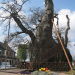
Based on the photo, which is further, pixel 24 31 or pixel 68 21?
pixel 68 21

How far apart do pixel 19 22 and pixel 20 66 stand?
22.7ft

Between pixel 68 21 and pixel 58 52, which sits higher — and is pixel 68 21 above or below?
above

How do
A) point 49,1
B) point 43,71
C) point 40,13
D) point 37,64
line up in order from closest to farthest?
1. point 43,71
2. point 37,64
3. point 49,1
4. point 40,13

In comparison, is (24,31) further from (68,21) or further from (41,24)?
(68,21)

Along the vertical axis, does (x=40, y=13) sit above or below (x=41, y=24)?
above

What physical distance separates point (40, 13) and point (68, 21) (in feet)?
18.3

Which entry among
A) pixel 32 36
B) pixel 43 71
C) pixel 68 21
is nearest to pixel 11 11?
Result: pixel 32 36

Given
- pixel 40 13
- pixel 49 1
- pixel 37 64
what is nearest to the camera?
pixel 37 64

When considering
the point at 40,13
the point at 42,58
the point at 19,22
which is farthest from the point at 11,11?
the point at 40,13

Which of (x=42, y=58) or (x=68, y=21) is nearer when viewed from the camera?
(x=42, y=58)

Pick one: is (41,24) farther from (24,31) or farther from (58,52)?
(58,52)

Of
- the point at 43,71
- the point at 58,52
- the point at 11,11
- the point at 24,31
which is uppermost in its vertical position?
the point at 11,11

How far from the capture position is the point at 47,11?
38094mm

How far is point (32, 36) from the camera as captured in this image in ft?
124
